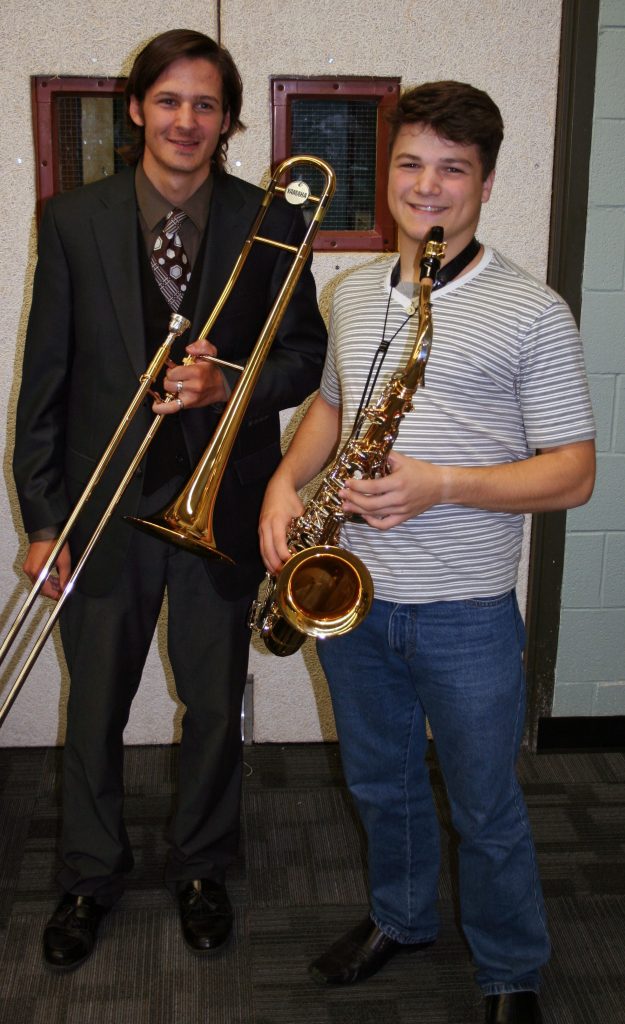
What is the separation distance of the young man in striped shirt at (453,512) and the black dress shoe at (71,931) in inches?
Answer: 22.7

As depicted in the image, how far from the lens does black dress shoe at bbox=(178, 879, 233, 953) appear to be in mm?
2275

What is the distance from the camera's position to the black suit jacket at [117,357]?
208 cm

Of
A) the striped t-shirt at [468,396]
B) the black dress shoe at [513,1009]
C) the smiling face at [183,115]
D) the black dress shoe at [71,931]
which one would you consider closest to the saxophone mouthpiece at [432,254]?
the striped t-shirt at [468,396]

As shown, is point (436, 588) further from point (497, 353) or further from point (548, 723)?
point (548, 723)

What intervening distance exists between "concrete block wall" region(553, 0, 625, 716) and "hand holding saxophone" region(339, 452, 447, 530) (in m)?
1.51

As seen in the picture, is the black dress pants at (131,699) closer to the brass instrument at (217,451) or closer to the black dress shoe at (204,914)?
the black dress shoe at (204,914)

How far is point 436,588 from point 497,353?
437 millimetres

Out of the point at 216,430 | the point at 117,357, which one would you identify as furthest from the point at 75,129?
the point at 216,430

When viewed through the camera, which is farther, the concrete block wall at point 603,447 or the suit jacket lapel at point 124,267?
the concrete block wall at point 603,447

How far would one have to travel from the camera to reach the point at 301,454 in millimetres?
2064

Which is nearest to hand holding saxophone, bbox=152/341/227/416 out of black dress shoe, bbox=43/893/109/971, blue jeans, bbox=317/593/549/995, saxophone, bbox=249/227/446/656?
saxophone, bbox=249/227/446/656

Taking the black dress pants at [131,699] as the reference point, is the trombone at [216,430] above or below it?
above

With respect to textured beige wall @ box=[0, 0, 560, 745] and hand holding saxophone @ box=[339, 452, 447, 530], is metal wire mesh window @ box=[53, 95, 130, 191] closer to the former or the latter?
textured beige wall @ box=[0, 0, 560, 745]

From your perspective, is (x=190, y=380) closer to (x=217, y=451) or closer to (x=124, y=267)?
(x=217, y=451)
